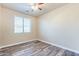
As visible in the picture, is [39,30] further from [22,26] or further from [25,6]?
[25,6]

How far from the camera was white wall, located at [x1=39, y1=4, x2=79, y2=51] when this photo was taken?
7.33 feet

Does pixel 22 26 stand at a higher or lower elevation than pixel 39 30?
higher

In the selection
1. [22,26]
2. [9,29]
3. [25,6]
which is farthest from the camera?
[9,29]

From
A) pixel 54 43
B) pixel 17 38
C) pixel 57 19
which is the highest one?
pixel 57 19

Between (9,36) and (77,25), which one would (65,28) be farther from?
(9,36)

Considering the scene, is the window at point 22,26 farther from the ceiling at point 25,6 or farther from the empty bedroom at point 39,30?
the ceiling at point 25,6

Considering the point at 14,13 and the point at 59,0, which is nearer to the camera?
the point at 59,0

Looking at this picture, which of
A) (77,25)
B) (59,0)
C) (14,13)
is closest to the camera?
(59,0)

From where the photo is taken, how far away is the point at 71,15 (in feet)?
7.54

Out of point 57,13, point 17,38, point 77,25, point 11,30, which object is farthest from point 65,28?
point 11,30

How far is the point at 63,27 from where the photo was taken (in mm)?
2527

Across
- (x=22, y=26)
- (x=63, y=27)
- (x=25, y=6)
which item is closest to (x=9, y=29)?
(x=22, y=26)

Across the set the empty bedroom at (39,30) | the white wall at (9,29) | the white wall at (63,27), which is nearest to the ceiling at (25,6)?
the empty bedroom at (39,30)

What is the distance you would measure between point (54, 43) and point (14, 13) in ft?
5.03
